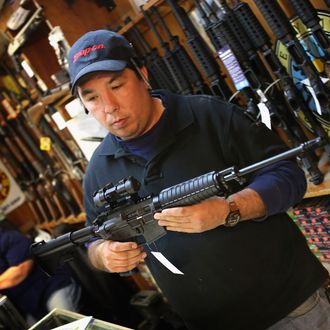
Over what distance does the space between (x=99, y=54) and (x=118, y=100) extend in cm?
18

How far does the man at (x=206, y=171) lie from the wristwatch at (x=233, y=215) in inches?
1.6

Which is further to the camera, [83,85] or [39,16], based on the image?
[39,16]

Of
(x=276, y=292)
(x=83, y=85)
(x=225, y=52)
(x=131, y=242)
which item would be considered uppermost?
(x=83, y=85)

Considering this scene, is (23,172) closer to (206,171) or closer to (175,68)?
(175,68)

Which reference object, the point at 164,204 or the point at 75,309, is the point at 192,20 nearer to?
the point at 164,204

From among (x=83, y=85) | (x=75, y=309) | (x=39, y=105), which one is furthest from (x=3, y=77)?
(x=83, y=85)

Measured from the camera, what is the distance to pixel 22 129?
4.44m

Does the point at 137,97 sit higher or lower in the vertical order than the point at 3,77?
lower

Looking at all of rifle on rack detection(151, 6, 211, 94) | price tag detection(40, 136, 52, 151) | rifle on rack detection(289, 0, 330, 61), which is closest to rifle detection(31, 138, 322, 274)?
rifle on rack detection(289, 0, 330, 61)

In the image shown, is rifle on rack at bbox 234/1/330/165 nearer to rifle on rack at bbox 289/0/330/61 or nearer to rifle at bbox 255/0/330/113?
rifle at bbox 255/0/330/113

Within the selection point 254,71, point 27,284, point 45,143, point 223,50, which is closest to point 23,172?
point 45,143

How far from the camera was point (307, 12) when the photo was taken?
192cm

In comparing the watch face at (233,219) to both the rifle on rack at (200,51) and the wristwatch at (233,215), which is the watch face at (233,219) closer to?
the wristwatch at (233,215)

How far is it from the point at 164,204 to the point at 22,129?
3541 millimetres
